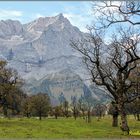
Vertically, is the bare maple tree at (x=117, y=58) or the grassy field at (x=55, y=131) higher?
the bare maple tree at (x=117, y=58)

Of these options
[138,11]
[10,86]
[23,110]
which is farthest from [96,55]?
[23,110]

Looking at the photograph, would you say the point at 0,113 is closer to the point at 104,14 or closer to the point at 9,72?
the point at 9,72

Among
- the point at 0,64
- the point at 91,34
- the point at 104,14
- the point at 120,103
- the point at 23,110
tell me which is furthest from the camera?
the point at 23,110

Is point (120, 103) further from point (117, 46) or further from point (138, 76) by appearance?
point (138, 76)

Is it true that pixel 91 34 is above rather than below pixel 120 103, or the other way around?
above

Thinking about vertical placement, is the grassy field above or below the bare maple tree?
below

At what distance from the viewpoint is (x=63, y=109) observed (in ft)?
656

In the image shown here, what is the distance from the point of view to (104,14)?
46219mm

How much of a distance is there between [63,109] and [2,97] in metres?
112

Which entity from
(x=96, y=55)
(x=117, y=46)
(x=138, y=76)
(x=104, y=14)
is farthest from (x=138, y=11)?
(x=138, y=76)

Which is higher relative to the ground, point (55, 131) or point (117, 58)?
point (117, 58)

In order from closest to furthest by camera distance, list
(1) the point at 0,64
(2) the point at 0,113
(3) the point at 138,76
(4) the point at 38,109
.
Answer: (3) the point at 138,76 < (1) the point at 0,64 < (4) the point at 38,109 < (2) the point at 0,113

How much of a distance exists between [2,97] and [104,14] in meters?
49.9

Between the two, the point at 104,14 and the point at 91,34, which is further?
the point at 91,34
